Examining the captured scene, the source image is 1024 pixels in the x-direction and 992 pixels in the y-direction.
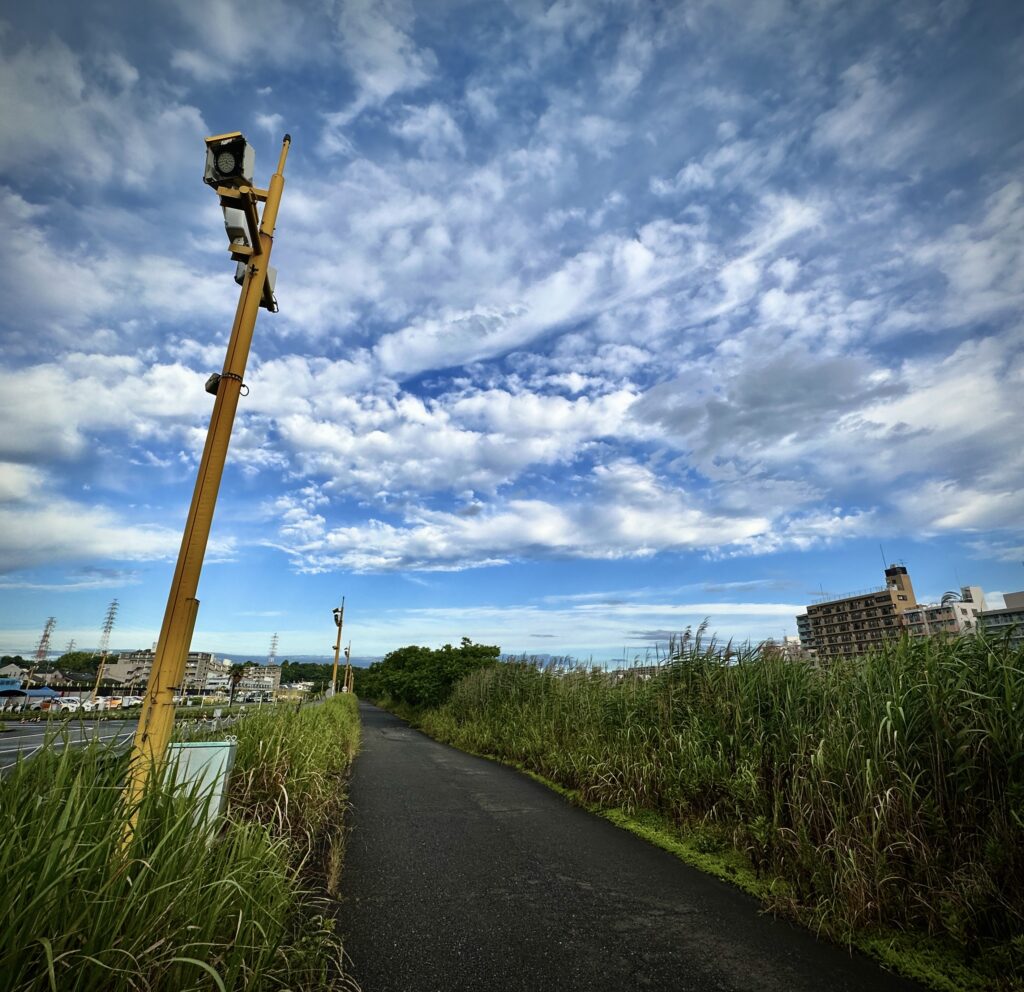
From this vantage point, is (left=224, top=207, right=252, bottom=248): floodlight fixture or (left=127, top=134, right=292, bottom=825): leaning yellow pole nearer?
(left=127, top=134, right=292, bottom=825): leaning yellow pole

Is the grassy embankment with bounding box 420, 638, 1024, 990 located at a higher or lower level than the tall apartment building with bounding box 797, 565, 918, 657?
lower

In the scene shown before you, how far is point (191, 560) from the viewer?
3264 mm

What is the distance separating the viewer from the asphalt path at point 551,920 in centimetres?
347

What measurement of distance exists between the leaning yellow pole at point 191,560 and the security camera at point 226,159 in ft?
0.36

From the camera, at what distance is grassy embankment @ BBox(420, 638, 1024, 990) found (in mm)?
3561

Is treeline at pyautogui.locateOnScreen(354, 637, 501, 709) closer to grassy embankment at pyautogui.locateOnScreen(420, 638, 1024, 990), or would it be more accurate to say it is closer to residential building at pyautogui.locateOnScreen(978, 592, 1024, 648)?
grassy embankment at pyautogui.locateOnScreen(420, 638, 1024, 990)

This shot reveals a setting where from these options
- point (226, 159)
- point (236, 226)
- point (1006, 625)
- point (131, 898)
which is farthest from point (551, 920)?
point (226, 159)

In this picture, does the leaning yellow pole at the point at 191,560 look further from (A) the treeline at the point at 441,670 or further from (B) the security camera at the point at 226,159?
(A) the treeline at the point at 441,670

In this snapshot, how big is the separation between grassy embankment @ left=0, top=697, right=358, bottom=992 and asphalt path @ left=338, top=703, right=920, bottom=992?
0.69 m

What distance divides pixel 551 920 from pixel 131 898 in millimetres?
3254

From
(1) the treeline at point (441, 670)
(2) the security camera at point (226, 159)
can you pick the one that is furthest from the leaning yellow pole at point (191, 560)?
(1) the treeline at point (441, 670)

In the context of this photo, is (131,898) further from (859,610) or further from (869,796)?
(859,610)

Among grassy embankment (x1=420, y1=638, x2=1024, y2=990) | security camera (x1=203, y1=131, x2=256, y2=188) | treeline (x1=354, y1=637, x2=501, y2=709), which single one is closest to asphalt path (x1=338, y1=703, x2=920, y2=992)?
grassy embankment (x1=420, y1=638, x2=1024, y2=990)

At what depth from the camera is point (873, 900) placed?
3.92 metres
